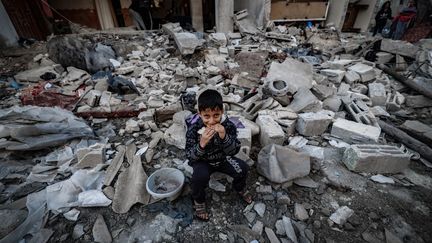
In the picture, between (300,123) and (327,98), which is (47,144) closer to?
(300,123)

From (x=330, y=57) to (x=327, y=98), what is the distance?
134 inches

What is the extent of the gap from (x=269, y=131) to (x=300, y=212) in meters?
1.14

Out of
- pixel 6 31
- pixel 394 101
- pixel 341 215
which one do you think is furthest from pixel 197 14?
pixel 341 215

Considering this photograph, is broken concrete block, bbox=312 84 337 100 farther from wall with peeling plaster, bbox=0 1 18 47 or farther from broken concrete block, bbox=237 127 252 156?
wall with peeling plaster, bbox=0 1 18 47

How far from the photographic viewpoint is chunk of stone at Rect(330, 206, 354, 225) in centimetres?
235

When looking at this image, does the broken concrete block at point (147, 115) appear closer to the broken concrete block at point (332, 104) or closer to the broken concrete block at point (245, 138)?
the broken concrete block at point (245, 138)

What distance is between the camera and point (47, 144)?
10.4 feet

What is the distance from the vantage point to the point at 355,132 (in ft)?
10.9

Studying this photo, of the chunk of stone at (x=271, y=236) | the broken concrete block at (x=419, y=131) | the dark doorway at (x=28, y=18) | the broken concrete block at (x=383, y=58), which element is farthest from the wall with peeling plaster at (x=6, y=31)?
the broken concrete block at (x=383, y=58)

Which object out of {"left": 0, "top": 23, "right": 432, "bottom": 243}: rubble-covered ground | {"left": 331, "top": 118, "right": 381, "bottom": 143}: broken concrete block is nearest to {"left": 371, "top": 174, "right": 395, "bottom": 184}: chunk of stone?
{"left": 0, "top": 23, "right": 432, "bottom": 243}: rubble-covered ground

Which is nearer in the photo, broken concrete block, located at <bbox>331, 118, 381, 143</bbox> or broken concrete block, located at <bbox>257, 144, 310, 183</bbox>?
broken concrete block, located at <bbox>257, 144, 310, 183</bbox>

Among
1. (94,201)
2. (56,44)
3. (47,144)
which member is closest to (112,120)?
(47,144)

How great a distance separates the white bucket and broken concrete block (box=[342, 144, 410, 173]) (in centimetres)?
224

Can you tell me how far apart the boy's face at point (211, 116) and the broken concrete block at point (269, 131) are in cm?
130
